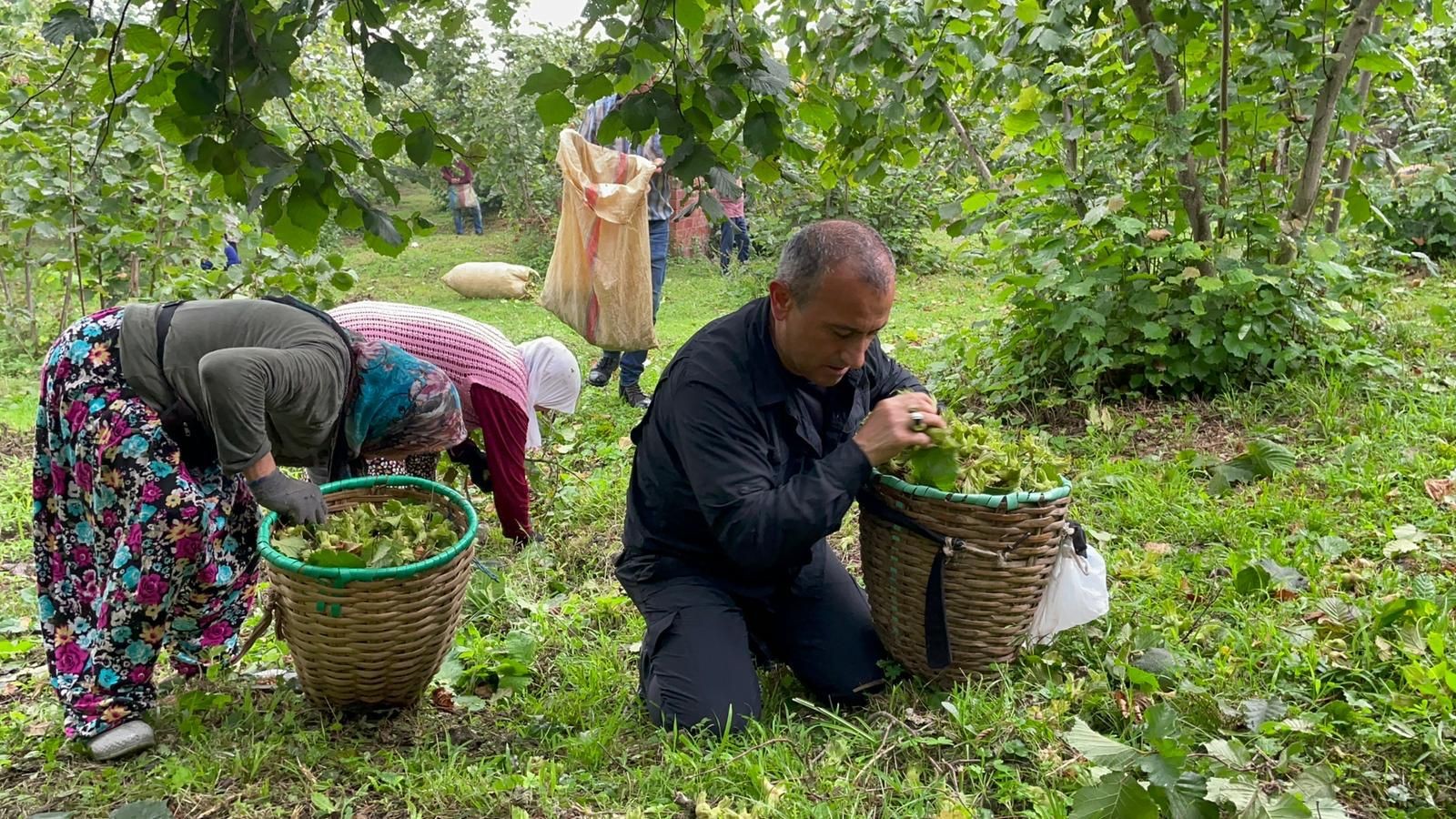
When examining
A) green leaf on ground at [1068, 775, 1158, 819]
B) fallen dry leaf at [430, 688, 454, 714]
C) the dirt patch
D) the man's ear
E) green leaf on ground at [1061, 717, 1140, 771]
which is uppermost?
the man's ear

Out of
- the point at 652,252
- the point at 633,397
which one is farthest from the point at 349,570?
the point at 652,252

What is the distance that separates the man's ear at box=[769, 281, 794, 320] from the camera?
2543 mm

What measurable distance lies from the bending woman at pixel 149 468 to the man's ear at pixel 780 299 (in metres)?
1.24

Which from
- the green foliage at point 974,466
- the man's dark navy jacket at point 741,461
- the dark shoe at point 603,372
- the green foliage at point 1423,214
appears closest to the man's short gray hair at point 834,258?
the man's dark navy jacket at point 741,461

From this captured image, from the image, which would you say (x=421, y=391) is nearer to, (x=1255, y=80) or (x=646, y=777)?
(x=646, y=777)

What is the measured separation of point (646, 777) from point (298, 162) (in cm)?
154

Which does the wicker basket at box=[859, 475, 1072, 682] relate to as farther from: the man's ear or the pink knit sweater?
the pink knit sweater

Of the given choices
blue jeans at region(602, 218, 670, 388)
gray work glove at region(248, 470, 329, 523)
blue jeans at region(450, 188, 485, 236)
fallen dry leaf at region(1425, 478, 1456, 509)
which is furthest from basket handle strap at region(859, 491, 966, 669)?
blue jeans at region(450, 188, 485, 236)

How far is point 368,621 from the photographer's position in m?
2.50

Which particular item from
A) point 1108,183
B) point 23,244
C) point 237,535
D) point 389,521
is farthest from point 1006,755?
point 23,244

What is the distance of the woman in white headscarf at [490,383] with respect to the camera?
3.62 m

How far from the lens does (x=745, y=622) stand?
9.63 ft

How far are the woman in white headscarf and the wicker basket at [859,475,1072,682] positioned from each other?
62.6 inches

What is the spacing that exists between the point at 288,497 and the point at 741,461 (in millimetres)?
1180
